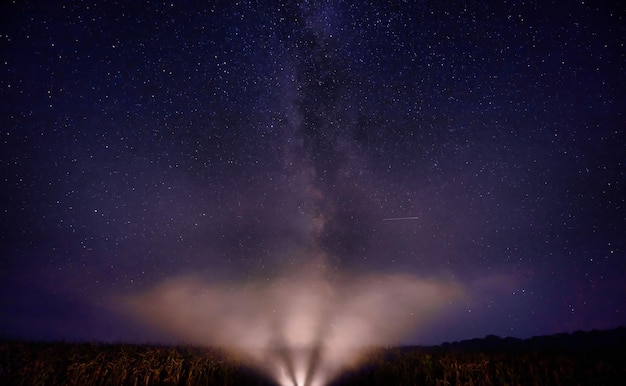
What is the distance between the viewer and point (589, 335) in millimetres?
59906

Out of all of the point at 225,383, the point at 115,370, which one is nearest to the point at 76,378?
the point at 115,370

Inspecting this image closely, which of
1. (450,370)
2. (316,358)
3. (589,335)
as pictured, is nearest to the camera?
(450,370)

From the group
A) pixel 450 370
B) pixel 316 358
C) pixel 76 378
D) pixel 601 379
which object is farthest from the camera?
pixel 316 358

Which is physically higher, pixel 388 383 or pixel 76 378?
pixel 76 378

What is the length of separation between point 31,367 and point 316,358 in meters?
25.7

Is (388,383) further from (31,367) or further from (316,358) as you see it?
(316,358)

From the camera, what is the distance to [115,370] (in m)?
14.8

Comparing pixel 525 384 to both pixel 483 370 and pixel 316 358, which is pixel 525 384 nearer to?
pixel 483 370

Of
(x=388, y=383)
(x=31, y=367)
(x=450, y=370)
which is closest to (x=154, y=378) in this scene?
(x=31, y=367)

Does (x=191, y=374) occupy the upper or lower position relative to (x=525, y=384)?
upper

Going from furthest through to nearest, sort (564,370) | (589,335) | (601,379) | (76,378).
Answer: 1. (589,335)
2. (564,370)
3. (601,379)
4. (76,378)

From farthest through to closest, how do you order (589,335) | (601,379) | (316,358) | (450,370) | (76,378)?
(589,335)
(316,358)
(450,370)
(601,379)
(76,378)

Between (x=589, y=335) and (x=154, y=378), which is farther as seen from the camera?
(x=589, y=335)

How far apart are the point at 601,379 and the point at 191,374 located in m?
18.9
